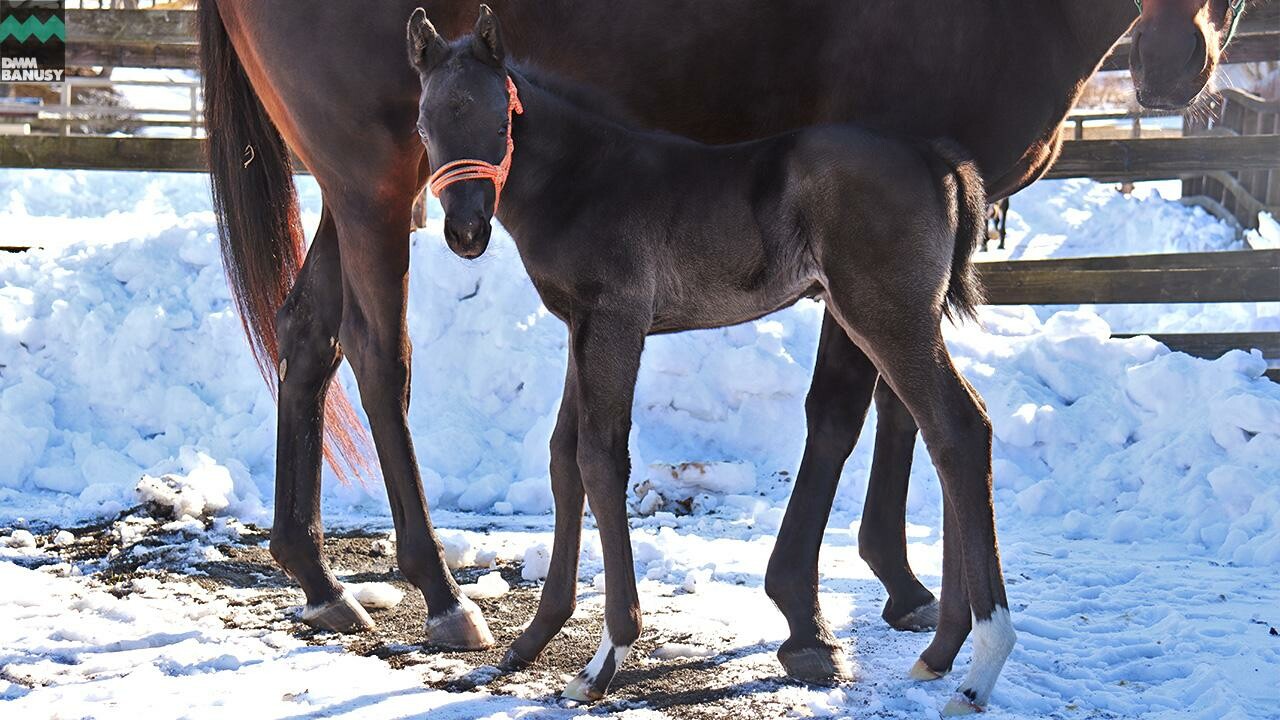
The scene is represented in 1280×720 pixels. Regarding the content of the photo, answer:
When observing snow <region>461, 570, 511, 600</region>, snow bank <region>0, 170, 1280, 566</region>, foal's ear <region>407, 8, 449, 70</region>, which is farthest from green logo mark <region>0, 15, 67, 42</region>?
foal's ear <region>407, 8, 449, 70</region>

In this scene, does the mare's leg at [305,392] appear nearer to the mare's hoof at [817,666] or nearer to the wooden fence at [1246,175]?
the mare's hoof at [817,666]

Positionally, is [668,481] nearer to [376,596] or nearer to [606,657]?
[376,596]

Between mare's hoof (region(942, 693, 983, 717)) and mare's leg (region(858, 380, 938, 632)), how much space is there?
87 cm

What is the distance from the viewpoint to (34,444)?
5.90 meters

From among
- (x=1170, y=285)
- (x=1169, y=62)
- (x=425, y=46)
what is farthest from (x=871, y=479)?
(x=1170, y=285)

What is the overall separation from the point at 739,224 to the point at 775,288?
0.65ft

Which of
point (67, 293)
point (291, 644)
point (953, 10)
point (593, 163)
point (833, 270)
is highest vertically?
point (953, 10)

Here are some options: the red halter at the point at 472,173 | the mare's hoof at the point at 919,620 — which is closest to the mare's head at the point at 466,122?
the red halter at the point at 472,173

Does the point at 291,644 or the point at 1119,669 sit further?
the point at 291,644

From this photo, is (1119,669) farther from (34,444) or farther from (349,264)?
(34,444)

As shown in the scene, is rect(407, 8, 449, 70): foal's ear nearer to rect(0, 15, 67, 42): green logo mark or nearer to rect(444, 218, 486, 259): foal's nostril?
rect(444, 218, 486, 259): foal's nostril

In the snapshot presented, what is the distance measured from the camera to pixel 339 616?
3965 millimetres

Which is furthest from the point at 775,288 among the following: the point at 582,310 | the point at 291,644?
the point at 291,644

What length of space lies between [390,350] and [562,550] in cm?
102
